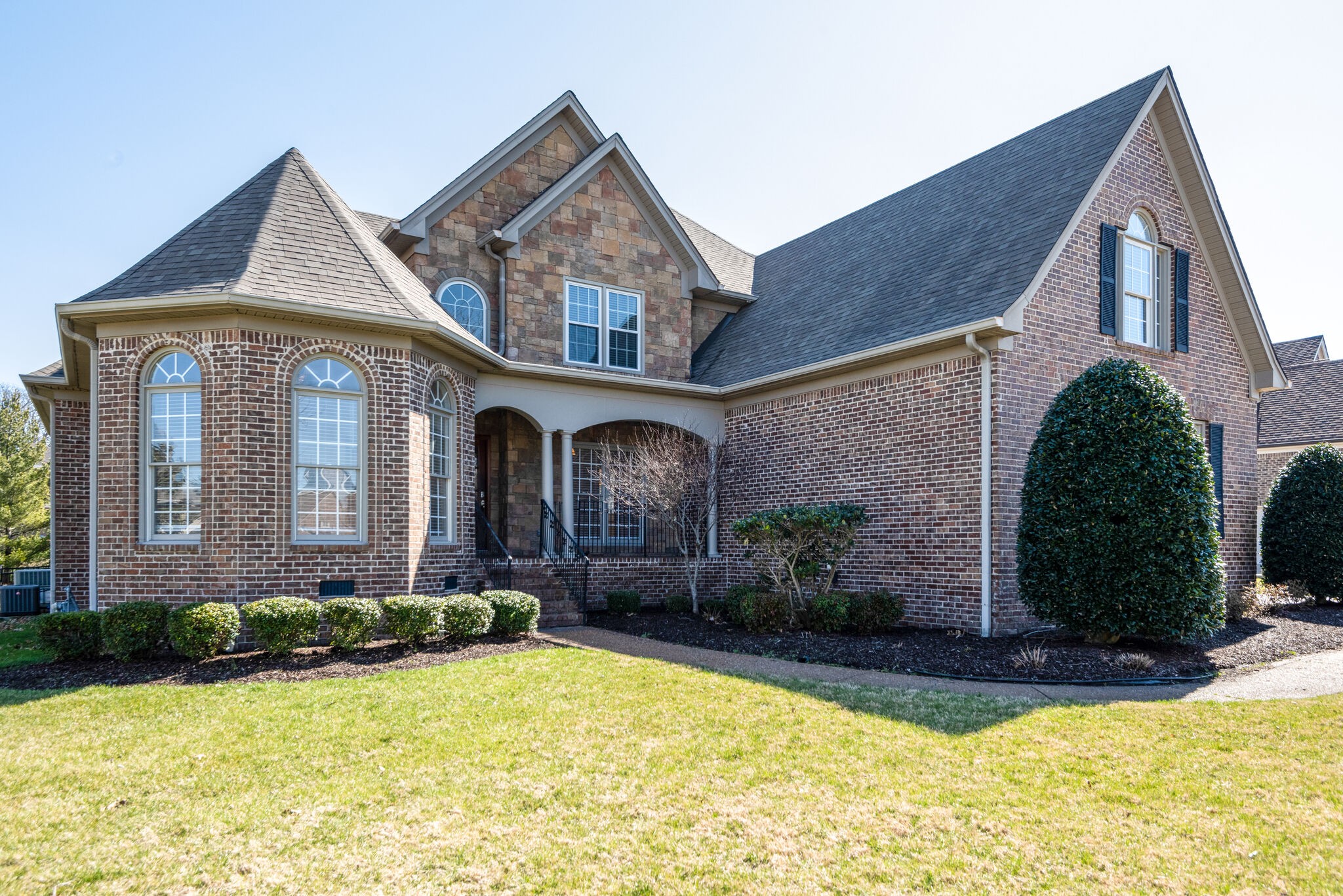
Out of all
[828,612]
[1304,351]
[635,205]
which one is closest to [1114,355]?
[828,612]

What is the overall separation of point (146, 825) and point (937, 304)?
35.1ft

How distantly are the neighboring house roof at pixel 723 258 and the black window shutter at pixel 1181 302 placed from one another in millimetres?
7665

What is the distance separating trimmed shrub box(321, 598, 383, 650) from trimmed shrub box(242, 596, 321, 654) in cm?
17

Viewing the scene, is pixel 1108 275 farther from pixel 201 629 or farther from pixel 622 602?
pixel 201 629

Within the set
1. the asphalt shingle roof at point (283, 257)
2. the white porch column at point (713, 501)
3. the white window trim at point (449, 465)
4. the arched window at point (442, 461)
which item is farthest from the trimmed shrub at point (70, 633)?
the white porch column at point (713, 501)

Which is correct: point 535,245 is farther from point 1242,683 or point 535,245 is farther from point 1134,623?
point 1242,683

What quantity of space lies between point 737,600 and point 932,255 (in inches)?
245

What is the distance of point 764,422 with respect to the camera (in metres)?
14.7

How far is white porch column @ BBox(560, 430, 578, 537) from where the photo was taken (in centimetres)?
1415

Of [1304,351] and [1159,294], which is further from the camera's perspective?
[1304,351]

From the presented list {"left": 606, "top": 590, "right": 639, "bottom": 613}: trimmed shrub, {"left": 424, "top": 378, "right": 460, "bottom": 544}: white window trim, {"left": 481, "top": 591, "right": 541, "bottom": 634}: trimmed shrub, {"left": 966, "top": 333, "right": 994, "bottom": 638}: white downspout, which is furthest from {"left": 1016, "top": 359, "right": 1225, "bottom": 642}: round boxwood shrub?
{"left": 424, "top": 378, "right": 460, "bottom": 544}: white window trim

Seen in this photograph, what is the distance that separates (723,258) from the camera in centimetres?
1912

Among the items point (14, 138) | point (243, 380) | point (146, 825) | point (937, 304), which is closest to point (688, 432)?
point (937, 304)

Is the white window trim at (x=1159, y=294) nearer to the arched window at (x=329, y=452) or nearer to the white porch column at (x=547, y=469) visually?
the white porch column at (x=547, y=469)
